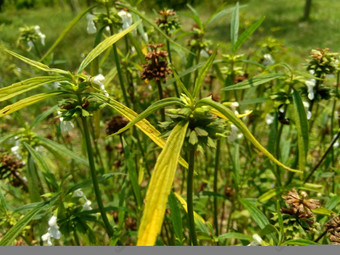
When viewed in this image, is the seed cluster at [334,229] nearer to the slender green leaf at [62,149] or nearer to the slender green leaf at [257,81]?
the slender green leaf at [257,81]

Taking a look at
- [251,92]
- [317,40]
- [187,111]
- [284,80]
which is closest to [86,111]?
[187,111]

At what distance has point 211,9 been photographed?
20.8 ft

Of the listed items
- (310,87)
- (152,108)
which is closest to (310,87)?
(310,87)

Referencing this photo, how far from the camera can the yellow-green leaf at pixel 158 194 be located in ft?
1.22

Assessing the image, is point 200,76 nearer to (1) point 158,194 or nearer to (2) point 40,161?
(1) point 158,194

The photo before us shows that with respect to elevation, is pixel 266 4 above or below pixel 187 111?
above

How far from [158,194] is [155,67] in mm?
640

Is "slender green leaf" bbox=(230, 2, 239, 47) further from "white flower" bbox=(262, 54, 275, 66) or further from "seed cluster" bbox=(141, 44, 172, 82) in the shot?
"white flower" bbox=(262, 54, 275, 66)

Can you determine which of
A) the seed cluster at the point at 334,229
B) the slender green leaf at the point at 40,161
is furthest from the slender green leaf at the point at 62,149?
the seed cluster at the point at 334,229

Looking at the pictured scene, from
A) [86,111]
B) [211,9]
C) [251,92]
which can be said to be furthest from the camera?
[211,9]

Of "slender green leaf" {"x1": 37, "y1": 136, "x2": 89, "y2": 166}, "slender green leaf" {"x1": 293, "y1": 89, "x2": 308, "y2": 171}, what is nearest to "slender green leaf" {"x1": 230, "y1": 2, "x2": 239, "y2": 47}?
"slender green leaf" {"x1": 293, "y1": 89, "x2": 308, "y2": 171}

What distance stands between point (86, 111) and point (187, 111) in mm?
215

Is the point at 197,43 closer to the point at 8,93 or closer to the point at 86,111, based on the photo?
the point at 86,111

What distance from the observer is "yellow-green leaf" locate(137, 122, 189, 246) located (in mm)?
372
